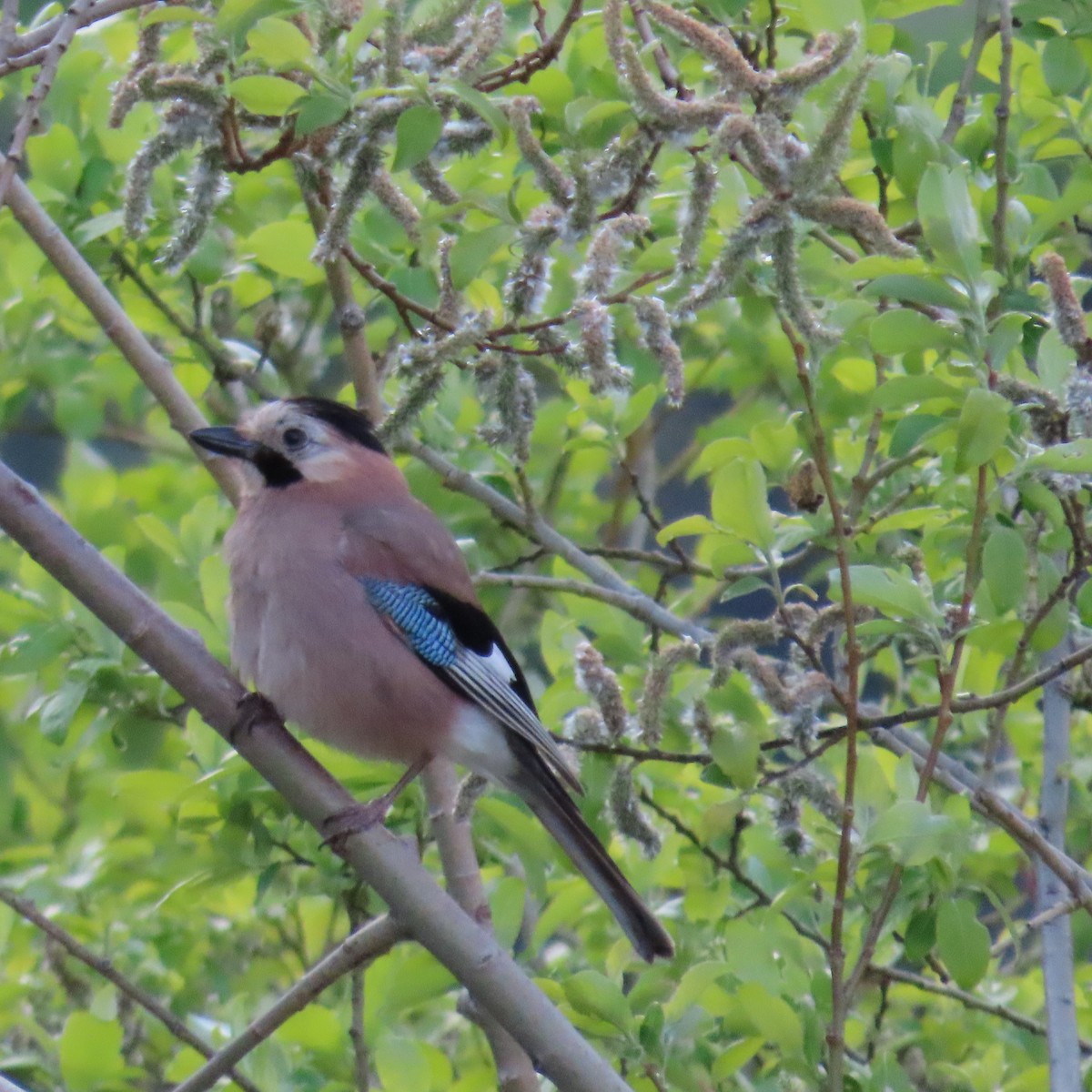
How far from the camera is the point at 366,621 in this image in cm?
311

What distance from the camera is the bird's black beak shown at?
3.03 metres

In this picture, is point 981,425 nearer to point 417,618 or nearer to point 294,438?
point 417,618

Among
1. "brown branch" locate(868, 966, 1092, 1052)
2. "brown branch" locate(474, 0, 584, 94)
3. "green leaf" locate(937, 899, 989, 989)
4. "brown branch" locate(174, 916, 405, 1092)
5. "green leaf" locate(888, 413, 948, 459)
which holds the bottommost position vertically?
"brown branch" locate(868, 966, 1092, 1052)

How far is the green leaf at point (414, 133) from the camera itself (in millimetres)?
2129

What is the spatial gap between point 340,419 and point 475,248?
944mm

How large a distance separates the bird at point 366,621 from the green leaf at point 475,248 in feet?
2.17

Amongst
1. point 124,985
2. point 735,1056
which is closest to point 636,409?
point 735,1056

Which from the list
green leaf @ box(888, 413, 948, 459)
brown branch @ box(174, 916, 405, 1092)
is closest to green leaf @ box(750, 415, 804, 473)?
green leaf @ box(888, 413, 948, 459)

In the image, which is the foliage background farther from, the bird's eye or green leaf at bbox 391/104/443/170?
the bird's eye

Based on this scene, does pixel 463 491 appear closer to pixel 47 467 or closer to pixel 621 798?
pixel 621 798

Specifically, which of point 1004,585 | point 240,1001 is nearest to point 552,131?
point 1004,585

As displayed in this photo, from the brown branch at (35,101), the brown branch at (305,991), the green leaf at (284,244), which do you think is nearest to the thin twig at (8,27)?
the brown branch at (35,101)

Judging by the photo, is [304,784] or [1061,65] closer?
[304,784]

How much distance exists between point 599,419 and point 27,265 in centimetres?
137
